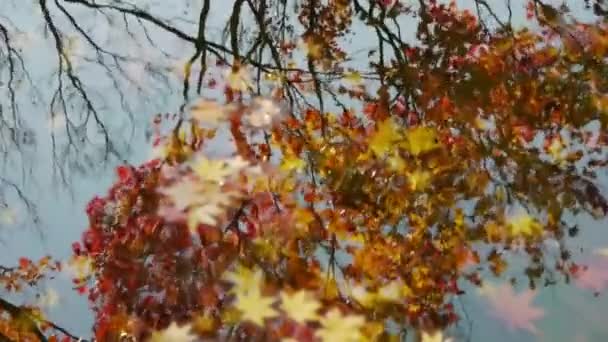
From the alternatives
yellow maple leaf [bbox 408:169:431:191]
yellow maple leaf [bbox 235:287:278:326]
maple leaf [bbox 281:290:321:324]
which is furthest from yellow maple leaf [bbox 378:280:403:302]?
yellow maple leaf [bbox 235:287:278:326]

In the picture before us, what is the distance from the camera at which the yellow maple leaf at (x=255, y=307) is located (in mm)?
2871

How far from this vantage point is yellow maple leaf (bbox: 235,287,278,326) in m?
2.87

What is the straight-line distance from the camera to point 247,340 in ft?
10.1

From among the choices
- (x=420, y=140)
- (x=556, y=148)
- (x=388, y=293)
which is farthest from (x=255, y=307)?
(x=556, y=148)

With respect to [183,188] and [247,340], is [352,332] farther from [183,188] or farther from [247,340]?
[183,188]

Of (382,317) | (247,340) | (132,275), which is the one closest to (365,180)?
(382,317)

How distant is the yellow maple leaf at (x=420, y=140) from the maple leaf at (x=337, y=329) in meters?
1.93

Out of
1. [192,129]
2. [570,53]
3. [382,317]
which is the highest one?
[570,53]

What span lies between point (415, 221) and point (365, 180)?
0.92 meters

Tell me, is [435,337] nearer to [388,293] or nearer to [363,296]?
[363,296]

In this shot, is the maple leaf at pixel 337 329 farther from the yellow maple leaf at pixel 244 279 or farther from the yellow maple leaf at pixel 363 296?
the yellow maple leaf at pixel 363 296

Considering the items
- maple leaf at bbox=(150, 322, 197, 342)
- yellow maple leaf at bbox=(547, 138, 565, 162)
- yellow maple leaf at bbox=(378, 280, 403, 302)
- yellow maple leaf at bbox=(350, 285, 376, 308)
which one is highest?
yellow maple leaf at bbox=(547, 138, 565, 162)

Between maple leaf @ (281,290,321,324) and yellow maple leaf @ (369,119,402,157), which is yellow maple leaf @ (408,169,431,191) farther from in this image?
maple leaf @ (281,290,321,324)

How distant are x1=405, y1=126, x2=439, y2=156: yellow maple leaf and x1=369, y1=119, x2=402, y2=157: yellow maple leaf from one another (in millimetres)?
72
